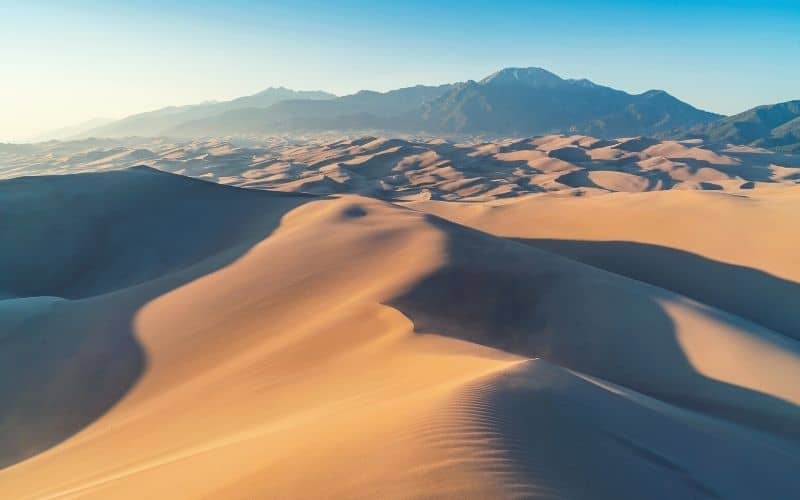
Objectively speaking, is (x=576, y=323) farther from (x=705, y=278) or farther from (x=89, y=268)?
(x=89, y=268)

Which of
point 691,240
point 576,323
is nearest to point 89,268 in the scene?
point 576,323

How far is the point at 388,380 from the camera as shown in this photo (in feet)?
20.8

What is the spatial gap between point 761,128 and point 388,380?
566 ft

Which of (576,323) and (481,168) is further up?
(576,323)

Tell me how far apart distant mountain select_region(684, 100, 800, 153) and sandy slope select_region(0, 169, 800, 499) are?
134719 mm

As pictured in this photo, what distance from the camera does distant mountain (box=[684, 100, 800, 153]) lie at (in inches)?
4949

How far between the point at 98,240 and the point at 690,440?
19416mm

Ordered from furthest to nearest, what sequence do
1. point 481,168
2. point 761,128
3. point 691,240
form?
point 761,128, point 481,168, point 691,240

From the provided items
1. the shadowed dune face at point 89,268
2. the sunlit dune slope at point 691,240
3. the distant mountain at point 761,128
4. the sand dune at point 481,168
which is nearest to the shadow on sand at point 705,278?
the sunlit dune slope at point 691,240

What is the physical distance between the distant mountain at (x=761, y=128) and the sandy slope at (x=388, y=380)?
134719 millimetres

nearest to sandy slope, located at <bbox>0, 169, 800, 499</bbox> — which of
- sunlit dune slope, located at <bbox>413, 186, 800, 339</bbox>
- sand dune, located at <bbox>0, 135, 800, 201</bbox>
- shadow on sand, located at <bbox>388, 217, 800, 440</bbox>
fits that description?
shadow on sand, located at <bbox>388, 217, 800, 440</bbox>

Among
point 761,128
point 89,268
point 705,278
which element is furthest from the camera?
point 761,128

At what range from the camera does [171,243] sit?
18.4 meters

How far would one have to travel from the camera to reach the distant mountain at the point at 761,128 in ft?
412
